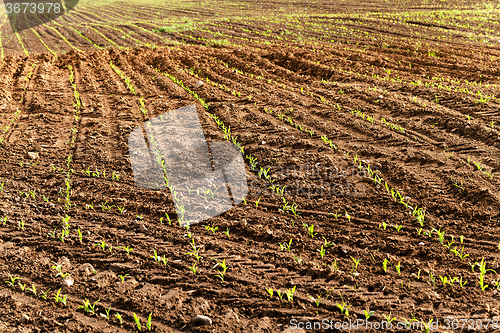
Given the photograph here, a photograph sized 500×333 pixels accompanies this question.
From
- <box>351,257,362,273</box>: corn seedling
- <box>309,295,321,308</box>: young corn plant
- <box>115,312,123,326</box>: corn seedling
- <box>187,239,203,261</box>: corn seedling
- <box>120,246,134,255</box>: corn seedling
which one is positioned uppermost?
<box>351,257,362,273</box>: corn seedling

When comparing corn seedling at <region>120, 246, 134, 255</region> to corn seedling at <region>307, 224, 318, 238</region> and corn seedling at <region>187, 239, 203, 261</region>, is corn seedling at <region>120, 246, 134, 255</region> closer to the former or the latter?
corn seedling at <region>187, 239, 203, 261</region>

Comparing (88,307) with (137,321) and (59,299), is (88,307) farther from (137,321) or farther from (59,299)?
(137,321)

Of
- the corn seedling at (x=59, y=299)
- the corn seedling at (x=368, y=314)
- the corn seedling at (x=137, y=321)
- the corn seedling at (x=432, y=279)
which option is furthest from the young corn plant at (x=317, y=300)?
the corn seedling at (x=59, y=299)

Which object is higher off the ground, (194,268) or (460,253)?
(460,253)

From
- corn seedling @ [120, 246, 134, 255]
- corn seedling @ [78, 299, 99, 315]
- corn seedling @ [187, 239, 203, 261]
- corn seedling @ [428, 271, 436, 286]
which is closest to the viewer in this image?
corn seedling @ [78, 299, 99, 315]

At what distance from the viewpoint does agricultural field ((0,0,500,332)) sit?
9.70 ft

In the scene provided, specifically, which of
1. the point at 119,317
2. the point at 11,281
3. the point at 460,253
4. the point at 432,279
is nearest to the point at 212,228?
the point at 119,317

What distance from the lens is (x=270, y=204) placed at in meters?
4.29

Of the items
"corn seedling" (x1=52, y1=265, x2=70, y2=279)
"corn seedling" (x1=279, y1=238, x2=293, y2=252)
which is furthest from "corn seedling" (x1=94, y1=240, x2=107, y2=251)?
"corn seedling" (x1=279, y1=238, x2=293, y2=252)

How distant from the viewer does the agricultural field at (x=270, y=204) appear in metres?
2.96

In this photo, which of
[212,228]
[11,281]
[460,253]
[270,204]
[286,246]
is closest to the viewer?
[11,281]

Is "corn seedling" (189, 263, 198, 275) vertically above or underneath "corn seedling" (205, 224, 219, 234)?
underneath

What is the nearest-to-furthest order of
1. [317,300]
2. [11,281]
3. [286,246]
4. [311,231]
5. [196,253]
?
[317,300] < [11,281] < [196,253] < [286,246] < [311,231]

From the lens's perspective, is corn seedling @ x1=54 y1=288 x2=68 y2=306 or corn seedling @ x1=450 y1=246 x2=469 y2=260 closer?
corn seedling @ x1=54 y1=288 x2=68 y2=306
